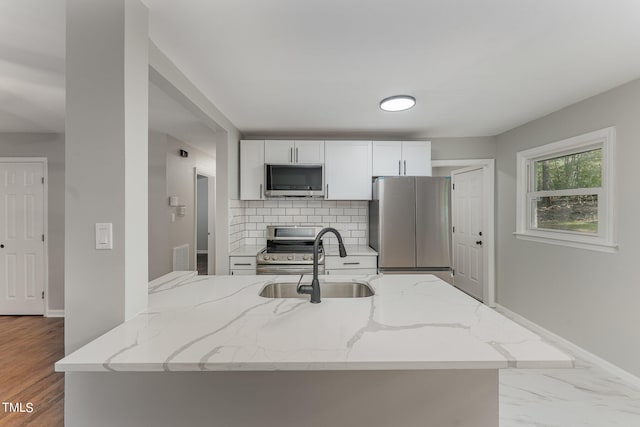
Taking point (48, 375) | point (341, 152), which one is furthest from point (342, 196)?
point (48, 375)

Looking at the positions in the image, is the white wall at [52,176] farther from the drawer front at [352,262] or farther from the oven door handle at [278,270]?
the drawer front at [352,262]

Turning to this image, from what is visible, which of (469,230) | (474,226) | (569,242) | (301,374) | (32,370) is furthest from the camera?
(469,230)

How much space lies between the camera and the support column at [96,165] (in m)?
1.19

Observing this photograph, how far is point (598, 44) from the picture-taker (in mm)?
1715

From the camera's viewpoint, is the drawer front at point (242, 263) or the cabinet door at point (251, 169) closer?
the drawer front at point (242, 263)

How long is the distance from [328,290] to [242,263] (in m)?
1.62

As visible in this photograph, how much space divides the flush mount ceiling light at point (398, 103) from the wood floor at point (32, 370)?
11.0 feet

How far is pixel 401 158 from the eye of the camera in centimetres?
356

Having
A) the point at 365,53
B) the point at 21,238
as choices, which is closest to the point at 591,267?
the point at 365,53

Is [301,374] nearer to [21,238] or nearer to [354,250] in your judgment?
[354,250]

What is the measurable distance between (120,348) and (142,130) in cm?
92

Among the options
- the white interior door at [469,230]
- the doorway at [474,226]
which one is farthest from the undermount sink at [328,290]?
the white interior door at [469,230]

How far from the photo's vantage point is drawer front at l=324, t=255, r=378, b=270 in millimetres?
3225

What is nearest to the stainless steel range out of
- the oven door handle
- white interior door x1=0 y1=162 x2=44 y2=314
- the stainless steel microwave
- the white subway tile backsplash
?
the oven door handle
